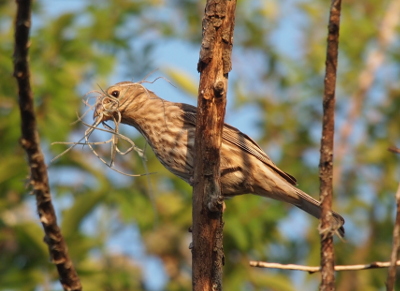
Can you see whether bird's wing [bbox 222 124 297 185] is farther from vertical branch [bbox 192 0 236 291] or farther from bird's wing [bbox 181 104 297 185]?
vertical branch [bbox 192 0 236 291]

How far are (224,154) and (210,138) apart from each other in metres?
1.77

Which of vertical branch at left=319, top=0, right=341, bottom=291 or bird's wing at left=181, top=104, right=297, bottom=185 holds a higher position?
bird's wing at left=181, top=104, right=297, bottom=185

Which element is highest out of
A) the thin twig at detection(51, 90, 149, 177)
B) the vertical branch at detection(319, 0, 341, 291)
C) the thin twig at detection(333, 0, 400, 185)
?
the thin twig at detection(333, 0, 400, 185)

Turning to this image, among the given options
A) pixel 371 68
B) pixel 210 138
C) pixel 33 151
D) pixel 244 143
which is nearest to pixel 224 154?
pixel 244 143

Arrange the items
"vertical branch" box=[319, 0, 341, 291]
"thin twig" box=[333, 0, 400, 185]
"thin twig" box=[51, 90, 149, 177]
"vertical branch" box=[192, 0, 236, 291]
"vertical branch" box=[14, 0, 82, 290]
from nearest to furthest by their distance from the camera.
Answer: "vertical branch" box=[319, 0, 341, 291]
"vertical branch" box=[14, 0, 82, 290]
"vertical branch" box=[192, 0, 236, 291]
"thin twig" box=[51, 90, 149, 177]
"thin twig" box=[333, 0, 400, 185]

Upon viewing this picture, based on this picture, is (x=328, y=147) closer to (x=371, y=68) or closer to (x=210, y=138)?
(x=210, y=138)

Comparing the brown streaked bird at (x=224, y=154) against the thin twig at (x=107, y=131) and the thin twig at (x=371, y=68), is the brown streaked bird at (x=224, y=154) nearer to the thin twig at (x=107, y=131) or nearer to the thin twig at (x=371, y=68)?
the thin twig at (x=107, y=131)

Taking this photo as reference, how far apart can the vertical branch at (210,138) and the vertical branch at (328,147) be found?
92 centimetres

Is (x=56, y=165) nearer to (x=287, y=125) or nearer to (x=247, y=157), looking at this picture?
(x=247, y=157)

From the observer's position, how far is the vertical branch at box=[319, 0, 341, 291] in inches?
90.6

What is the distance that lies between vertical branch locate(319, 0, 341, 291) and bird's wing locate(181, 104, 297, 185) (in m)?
2.68

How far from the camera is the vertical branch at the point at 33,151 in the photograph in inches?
94.7

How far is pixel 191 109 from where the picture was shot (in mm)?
5344

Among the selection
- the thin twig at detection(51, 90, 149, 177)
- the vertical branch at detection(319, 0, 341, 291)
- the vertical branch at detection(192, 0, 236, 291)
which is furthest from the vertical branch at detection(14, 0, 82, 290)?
the vertical branch at detection(319, 0, 341, 291)
